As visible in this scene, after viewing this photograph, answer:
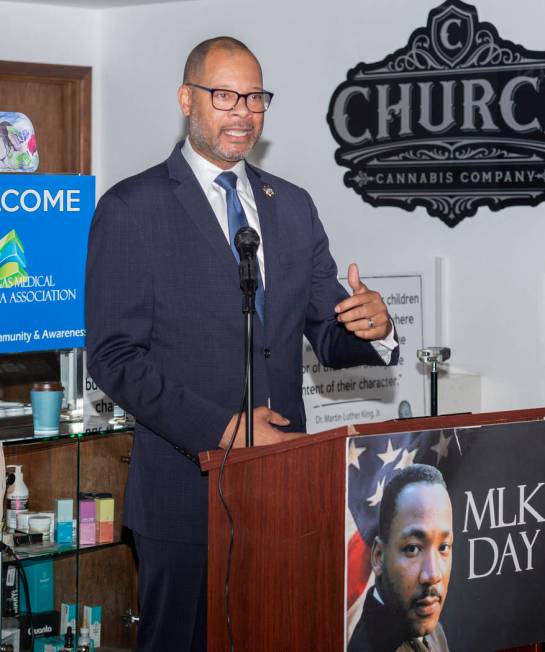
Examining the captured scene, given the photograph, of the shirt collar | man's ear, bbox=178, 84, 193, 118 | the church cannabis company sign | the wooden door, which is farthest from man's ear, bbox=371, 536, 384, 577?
the wooden door

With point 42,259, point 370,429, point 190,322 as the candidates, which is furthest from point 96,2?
point 370,429

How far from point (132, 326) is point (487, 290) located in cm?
273

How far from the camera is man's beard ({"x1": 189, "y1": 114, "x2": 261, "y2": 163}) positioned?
7.98 ft

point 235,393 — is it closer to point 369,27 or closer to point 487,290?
point 487,290

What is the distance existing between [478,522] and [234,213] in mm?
809

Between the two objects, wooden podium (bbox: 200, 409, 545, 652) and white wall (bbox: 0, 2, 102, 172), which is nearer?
wooden podium (bbox: 200, 409, 545, 652)

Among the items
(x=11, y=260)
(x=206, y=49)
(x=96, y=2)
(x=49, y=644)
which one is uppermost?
(x=96, y=2)

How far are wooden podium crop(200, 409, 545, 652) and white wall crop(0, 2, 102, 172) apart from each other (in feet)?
13.2

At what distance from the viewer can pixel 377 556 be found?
2072 millimetres

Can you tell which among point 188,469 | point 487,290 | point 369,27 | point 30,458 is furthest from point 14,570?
point 369,27

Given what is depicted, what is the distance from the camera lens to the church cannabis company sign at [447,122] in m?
4.69

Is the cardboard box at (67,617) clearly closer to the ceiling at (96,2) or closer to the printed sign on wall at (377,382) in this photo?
the printed sign on wall at (377,382)

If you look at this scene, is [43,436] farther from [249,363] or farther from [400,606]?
[400,606]

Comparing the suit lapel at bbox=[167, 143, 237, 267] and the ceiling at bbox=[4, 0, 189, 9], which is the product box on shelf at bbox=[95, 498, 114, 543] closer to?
the suit lapel at bbox=[167, 143, 237, 267]
